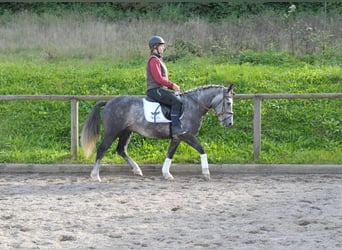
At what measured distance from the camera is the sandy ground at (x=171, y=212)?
6.79m

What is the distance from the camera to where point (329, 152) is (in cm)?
1151

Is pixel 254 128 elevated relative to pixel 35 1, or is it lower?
lower

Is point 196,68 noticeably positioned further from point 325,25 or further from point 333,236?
point 333,236

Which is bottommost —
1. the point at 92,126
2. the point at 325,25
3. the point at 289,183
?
the point at 289,183

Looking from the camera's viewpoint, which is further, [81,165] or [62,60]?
[62,60]


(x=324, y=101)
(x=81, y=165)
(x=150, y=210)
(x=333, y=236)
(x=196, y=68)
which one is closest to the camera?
(x=333, y=236)

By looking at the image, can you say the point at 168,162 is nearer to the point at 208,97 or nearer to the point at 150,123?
the point at 150,123

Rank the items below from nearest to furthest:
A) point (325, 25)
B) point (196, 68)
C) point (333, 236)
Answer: point (333, 236), point (196, 68), point (325, 25)

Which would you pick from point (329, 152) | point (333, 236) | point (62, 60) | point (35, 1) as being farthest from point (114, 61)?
point (333, 236)

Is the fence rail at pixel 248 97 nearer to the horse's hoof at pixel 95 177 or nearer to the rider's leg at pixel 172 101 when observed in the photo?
the horse's hoof at pixel 95 177

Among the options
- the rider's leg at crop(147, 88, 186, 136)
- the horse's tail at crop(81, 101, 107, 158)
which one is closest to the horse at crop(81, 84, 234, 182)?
the horse's tail at crop(81, 101, 107, 158)

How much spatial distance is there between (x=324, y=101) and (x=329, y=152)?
72.7 inches

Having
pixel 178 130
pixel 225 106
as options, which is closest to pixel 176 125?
pixel 178 130

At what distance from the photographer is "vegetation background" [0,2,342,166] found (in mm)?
11977
